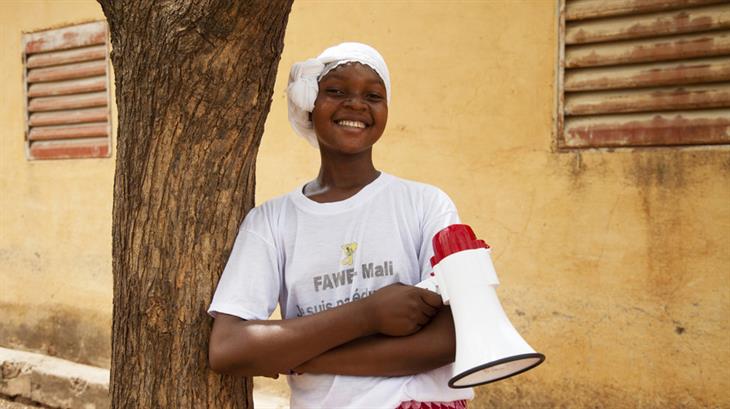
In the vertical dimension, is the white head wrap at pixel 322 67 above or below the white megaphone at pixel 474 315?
above

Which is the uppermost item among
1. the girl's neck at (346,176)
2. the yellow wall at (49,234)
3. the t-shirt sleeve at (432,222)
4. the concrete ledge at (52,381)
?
the girl's neck at (346,176)

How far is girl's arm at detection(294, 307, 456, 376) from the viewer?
64.7 inches

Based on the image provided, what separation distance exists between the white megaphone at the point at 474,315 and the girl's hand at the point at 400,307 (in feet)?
0.11

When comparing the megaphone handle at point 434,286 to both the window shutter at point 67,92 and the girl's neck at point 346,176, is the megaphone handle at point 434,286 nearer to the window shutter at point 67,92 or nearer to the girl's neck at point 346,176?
the girl's neck at point 346,176

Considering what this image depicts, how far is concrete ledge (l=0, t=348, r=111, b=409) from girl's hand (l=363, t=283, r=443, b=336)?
12.4 feet

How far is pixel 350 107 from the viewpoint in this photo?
6.18 ft

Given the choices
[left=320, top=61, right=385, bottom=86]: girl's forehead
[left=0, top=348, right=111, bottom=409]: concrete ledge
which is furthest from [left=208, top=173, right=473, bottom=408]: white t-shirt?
[left=0, top=348, right=111, bottom=409]: concrete ledge

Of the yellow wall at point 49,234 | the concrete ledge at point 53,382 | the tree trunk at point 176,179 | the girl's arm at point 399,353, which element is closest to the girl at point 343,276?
the girl's arm at point 399,353

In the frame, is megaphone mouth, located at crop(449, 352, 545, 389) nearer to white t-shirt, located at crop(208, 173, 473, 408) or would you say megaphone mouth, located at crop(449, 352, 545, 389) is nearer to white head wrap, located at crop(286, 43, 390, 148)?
white t-shirt, located at crop(208, 173, 473, 408)

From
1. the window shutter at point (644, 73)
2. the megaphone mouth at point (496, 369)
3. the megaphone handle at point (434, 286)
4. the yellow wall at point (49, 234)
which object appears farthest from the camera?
the yellow wall at point (49, 234)

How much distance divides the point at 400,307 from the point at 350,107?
52 cm

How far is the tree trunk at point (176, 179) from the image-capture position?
194cm

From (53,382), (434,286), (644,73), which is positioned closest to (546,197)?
(644,73)

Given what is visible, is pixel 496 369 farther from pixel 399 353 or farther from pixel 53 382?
pixel 53 382
